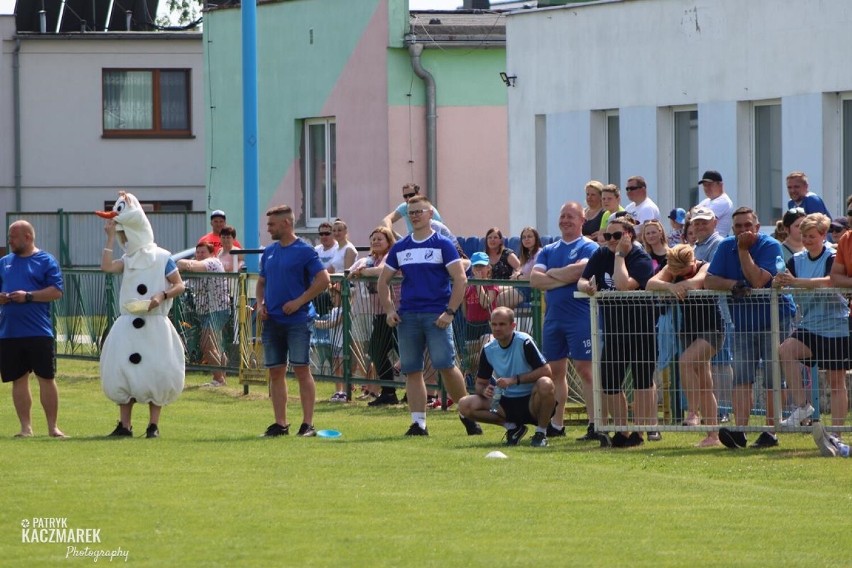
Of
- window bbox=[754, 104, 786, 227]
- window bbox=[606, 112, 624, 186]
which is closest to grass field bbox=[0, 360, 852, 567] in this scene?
window bbox=[754, 104, 786, 227]

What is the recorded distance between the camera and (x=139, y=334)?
1577 centimetres

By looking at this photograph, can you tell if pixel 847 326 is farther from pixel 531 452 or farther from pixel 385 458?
pixel 385 458

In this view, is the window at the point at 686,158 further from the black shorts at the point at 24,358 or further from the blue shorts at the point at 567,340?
the black shorts at the point at 24,358

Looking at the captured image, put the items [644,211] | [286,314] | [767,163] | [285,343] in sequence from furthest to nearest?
[767,163], [644,211], [285,343], [286,314]

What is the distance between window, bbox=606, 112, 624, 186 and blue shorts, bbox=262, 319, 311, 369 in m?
10.4

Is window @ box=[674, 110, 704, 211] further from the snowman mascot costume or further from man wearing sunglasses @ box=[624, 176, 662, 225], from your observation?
the snowman mascot costume

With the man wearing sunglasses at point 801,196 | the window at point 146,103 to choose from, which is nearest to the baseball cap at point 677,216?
the man wearing sunglasses at point 801,196

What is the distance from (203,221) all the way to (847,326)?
98.9 ft

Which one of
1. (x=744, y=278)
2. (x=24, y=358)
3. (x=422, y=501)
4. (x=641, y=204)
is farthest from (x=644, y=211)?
(x=422, y=501)

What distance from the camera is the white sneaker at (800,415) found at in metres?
14.0

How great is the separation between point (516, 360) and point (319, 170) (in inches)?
697

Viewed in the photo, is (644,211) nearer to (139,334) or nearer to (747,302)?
(747,302)

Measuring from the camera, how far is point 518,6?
29672 mm

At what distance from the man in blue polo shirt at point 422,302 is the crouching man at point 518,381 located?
0.66 m
